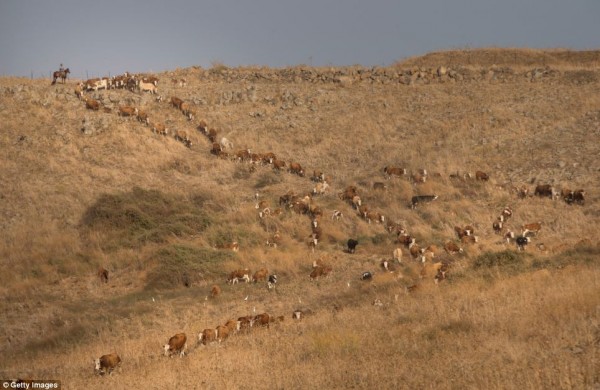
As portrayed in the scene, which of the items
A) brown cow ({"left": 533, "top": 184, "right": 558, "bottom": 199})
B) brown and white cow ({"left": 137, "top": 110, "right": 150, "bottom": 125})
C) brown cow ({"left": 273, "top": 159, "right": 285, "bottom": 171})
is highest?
brown and white cow ({"left": 137, "top": 110, "right": 150, "bottom": 125})

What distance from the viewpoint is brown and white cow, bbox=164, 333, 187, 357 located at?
14.7m

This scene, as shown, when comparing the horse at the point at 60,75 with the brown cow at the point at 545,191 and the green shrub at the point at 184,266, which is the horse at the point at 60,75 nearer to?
the green shrub at the point at 184,266

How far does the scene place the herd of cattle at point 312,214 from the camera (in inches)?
650

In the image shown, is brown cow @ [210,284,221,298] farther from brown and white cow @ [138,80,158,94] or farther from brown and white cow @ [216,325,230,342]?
brown and white cow @ [138,80,158,94]

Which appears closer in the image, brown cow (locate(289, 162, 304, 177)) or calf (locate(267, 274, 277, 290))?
calf (locate(267, 274, 277, 290))

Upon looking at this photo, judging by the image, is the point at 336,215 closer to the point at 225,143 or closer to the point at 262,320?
the point at 225,143

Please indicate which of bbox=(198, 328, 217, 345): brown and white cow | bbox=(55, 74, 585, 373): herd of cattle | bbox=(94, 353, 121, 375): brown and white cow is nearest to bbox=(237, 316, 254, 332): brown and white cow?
bbox=(55, 74, 585, 373): herd of cattle

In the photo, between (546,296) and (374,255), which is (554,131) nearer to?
(374,255)

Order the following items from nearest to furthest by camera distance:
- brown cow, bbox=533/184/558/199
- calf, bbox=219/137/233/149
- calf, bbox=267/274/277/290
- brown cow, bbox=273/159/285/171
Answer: calf, bbox=267/274/277/290, brown cow, bbox=533/184/558/199, brown cow, bbox=273/159/285/171, calf, bbox=219/137/233/149

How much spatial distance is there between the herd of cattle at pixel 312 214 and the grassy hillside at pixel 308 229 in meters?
0.39

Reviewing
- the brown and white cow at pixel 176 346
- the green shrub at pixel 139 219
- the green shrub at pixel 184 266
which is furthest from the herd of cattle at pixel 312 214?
the green shrub at pixel 139 219

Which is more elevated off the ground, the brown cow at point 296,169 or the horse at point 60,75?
the horse at point 60,75

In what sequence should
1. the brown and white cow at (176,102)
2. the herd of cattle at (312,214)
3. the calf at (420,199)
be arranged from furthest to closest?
the brown and white cow at (176,102)
the calf at (420,199)
the herd of cattle at (312,214)

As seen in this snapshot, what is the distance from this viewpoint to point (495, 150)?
35500 mm
